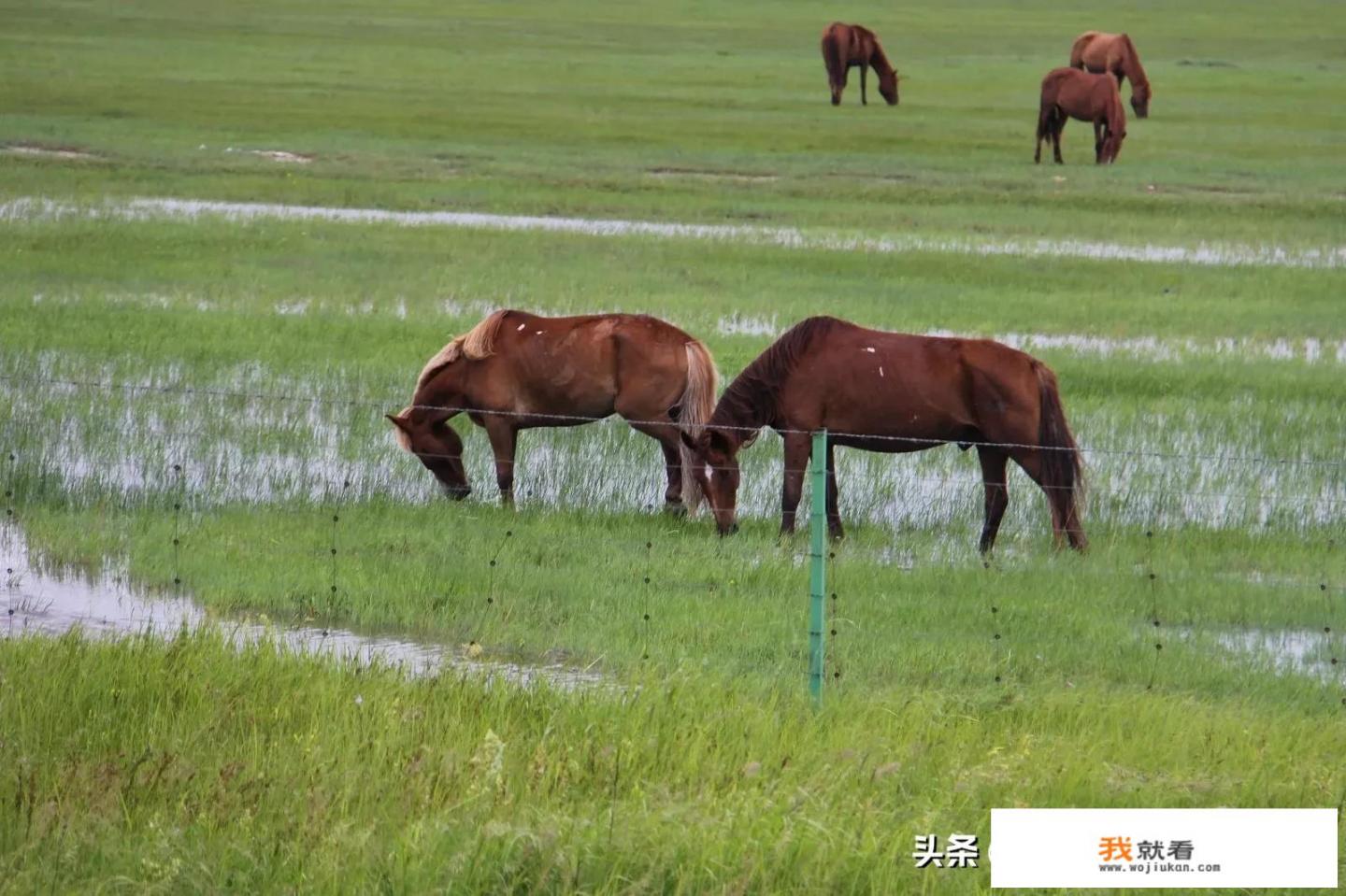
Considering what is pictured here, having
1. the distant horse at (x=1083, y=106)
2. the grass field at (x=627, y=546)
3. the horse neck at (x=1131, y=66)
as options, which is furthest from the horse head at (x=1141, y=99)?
the grass field at (x=627, y=546)

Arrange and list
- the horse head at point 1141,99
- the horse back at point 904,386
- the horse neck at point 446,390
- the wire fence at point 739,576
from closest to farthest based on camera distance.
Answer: the wire fence at point 739,576
the horse back at point 904,386
the horse neck at point 446,390
the horse head at point 1141,99

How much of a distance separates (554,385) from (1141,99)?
122 feet

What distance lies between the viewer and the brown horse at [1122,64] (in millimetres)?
46281

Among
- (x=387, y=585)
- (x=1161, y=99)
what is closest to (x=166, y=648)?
(x=387, y=585)

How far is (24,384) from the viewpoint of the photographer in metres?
15.2

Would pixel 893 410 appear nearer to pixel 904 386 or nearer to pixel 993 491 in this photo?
pixel 904 386

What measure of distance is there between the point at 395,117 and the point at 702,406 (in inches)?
1209

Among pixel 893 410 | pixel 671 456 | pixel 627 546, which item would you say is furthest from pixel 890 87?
pixel 627 546

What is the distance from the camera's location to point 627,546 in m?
11.0

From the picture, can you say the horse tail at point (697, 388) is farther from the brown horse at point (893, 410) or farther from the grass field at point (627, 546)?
the grass field at point (627, 546)

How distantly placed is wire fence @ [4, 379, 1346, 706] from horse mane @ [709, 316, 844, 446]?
0.66m

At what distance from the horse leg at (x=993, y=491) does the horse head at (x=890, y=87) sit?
3779cm

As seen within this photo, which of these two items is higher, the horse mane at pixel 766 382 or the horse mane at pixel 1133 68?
the horse mane at pixel 1133 68

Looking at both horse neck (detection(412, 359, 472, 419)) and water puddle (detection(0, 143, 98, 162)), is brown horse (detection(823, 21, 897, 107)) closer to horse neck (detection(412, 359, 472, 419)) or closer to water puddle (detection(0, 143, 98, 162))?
water puddle (detection(0, 143, 98, 162))
